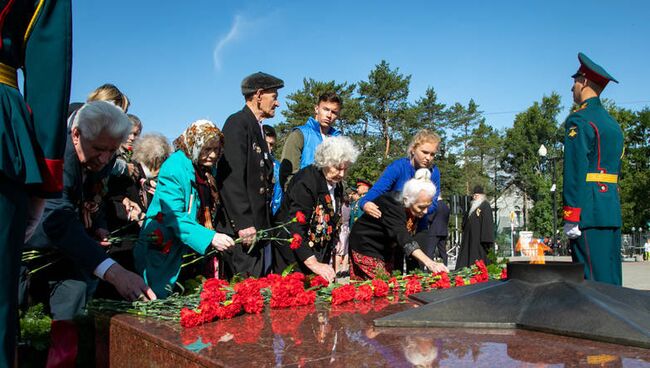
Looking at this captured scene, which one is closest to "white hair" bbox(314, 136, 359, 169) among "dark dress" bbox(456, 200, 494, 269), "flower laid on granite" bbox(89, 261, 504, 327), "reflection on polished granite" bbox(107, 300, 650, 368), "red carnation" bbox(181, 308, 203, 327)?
"flower laid on granite" bbox(89, 261, 504, 327)

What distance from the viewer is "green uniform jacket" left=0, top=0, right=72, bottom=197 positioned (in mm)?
1650

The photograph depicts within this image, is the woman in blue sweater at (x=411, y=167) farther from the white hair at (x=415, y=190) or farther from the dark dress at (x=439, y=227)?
the dark dress at (x=439, y=227)

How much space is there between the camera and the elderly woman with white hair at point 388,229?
13.9 ft

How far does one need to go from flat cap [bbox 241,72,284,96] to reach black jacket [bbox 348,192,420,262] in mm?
1200

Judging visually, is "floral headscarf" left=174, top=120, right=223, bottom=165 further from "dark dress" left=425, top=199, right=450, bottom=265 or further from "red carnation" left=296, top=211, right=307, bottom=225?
"dark dress" left=425, top=199, right=450, bottom=265

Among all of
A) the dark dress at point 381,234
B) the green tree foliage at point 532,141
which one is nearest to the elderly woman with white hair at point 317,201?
the dark dress at point 381,234

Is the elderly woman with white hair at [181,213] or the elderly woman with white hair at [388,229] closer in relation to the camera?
the elderly woman with white hair at [181,213]

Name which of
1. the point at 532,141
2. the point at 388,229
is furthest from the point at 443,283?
the point at 532,141

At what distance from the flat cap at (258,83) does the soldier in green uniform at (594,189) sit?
2.27m

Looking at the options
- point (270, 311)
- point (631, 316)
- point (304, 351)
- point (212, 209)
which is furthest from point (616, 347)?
point (212, 209)

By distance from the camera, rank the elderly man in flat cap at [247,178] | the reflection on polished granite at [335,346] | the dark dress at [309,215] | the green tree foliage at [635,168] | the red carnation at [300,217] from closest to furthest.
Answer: the reflection on polished granite at [335,346], the red carnation at [300,217], the elderly man in flat cap at [247,178], the dark dress at [309,215], the green tree foliage at [635,168]

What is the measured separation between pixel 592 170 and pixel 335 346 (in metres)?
3.12

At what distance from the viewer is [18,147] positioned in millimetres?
1635

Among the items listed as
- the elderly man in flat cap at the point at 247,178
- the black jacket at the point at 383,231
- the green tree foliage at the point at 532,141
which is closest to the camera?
the elderly man in flat cap at the point at 247,178
